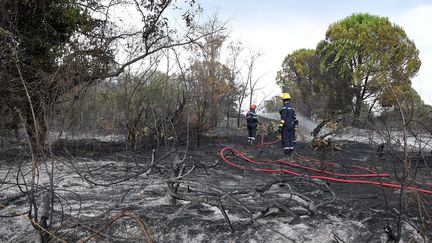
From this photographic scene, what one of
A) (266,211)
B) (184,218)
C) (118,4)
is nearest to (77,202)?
(184,218)

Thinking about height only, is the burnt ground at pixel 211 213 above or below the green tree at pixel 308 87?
below

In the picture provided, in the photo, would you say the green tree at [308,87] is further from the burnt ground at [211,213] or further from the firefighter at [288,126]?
the burnt ground at [211,213]

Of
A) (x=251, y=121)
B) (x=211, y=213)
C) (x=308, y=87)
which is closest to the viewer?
(x=211, y=213)

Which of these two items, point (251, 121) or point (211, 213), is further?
point (251, 121)

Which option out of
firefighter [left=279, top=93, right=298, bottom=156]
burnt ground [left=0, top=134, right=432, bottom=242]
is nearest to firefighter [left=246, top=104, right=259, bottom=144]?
firefighter [left=279, top=93, right=298, bottom=156]

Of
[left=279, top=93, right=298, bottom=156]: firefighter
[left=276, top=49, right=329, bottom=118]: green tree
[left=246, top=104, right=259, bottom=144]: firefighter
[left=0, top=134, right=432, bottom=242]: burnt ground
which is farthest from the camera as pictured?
[left=276, top=49, right=329, bottom=118]: green tree

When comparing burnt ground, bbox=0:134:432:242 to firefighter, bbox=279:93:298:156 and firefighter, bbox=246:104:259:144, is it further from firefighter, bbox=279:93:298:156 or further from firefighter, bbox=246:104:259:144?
firefighter, bbox=246:104:259:144

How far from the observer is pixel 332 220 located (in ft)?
14.6

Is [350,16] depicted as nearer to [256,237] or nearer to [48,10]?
[48,10]

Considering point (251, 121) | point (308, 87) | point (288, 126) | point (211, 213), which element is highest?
point (308, 87)

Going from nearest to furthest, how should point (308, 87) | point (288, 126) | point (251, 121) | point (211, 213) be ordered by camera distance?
point (211, 213) < point (288, 126) < point (251, 121) < point (308, 87)

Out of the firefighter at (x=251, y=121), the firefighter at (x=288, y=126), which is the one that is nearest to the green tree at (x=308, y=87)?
the firefighter at (x=251, y=121)

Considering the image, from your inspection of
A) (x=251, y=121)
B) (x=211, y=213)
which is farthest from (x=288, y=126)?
(x=211, y=213)

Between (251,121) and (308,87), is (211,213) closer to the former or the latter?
(251,121)
